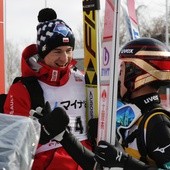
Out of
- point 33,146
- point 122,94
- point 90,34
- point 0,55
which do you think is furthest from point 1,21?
point 33,146

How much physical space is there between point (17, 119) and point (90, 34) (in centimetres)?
165

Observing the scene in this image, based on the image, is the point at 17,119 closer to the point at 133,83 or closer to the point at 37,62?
the point at 133,83

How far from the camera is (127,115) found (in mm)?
2805

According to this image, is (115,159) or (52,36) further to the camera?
(52,36)

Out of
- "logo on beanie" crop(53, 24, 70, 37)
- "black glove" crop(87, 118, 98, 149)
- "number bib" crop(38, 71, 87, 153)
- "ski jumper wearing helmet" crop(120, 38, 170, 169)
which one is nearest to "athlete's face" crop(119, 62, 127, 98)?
"ski jumper wearing helmet" crop(120, 38, 170, 169)

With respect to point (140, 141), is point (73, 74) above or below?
above

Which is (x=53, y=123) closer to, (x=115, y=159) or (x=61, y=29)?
(x=115, y=159)

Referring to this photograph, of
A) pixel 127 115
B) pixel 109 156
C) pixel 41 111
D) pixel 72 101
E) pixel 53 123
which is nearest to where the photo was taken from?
pixel 109 156

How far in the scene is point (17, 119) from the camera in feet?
6.35

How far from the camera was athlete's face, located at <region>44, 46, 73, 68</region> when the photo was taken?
3129mm

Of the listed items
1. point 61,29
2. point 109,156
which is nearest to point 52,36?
point 61,29

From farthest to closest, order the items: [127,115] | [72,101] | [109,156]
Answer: [72,101] < [127,115] < [109,156]

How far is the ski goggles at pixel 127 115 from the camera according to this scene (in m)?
2.65

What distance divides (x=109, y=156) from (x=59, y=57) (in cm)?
99
